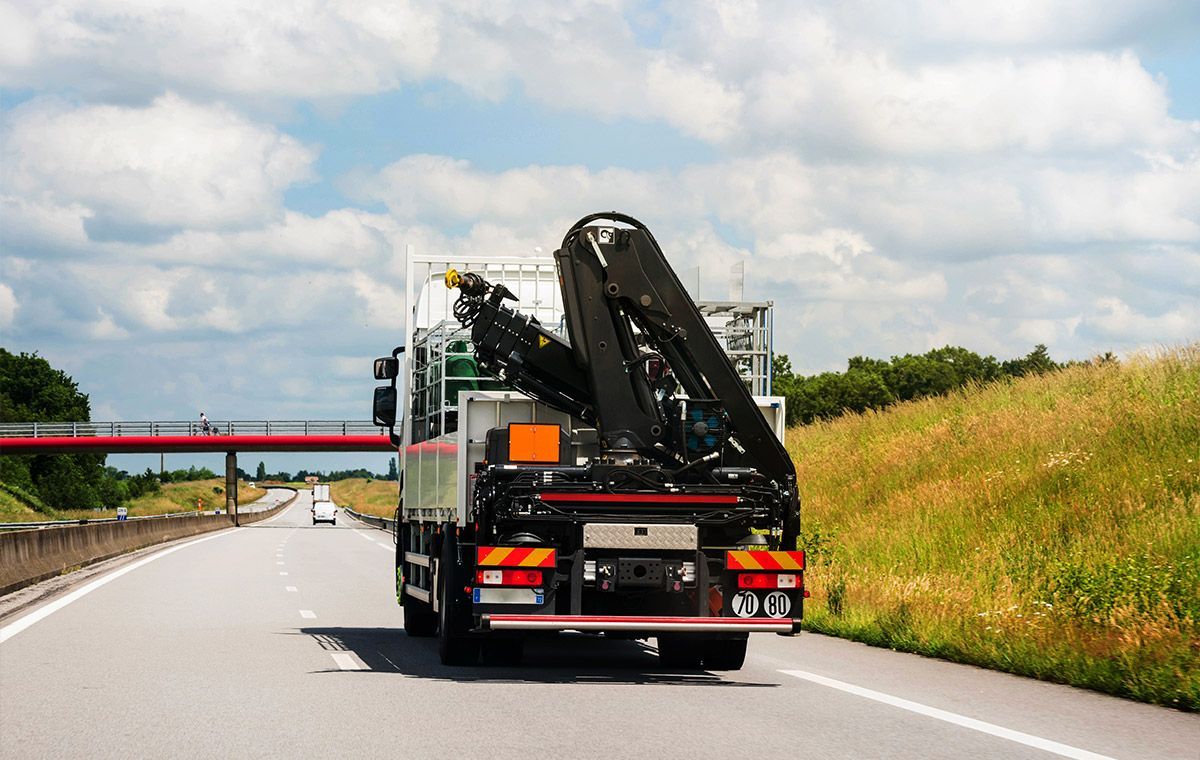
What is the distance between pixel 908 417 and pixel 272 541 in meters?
29.8

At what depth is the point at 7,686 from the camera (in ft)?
39.1

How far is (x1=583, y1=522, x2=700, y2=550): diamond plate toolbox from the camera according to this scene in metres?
12.2

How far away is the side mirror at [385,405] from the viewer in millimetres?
17266

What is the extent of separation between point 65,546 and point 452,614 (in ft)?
69.5

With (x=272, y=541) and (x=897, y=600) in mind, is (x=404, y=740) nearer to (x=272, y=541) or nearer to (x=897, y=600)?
(x=897, y=600)

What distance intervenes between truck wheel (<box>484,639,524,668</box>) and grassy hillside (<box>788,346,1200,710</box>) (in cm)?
393

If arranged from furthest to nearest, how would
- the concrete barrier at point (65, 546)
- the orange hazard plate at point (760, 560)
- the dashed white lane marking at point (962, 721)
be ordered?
the concrete barrier at point (65, 546), the orange hazard plate at point (760, 560), the dashed white lane marking at point (962, 721)

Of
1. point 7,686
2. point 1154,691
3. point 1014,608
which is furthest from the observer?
point 1014,608

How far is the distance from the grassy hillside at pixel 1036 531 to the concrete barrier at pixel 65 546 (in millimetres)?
12296

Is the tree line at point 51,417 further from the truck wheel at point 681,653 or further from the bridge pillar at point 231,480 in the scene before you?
the truck wheel at point 681,653

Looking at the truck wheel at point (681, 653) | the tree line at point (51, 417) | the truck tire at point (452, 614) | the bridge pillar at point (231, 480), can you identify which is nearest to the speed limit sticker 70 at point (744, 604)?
the truck wheel at point (681, 653)

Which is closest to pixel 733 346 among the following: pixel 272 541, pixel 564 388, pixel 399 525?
pixel 564 388

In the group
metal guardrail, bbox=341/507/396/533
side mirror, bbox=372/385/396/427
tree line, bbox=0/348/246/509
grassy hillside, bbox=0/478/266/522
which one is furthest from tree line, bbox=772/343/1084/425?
side mirror, bbox=372/385/396/427

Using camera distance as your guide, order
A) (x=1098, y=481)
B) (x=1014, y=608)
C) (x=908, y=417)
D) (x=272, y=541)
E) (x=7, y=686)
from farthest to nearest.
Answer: (x=272, y=541), (x=908, y=417), (x=1098, y=481), (x=1014, y=608), (x=7, y=686)
